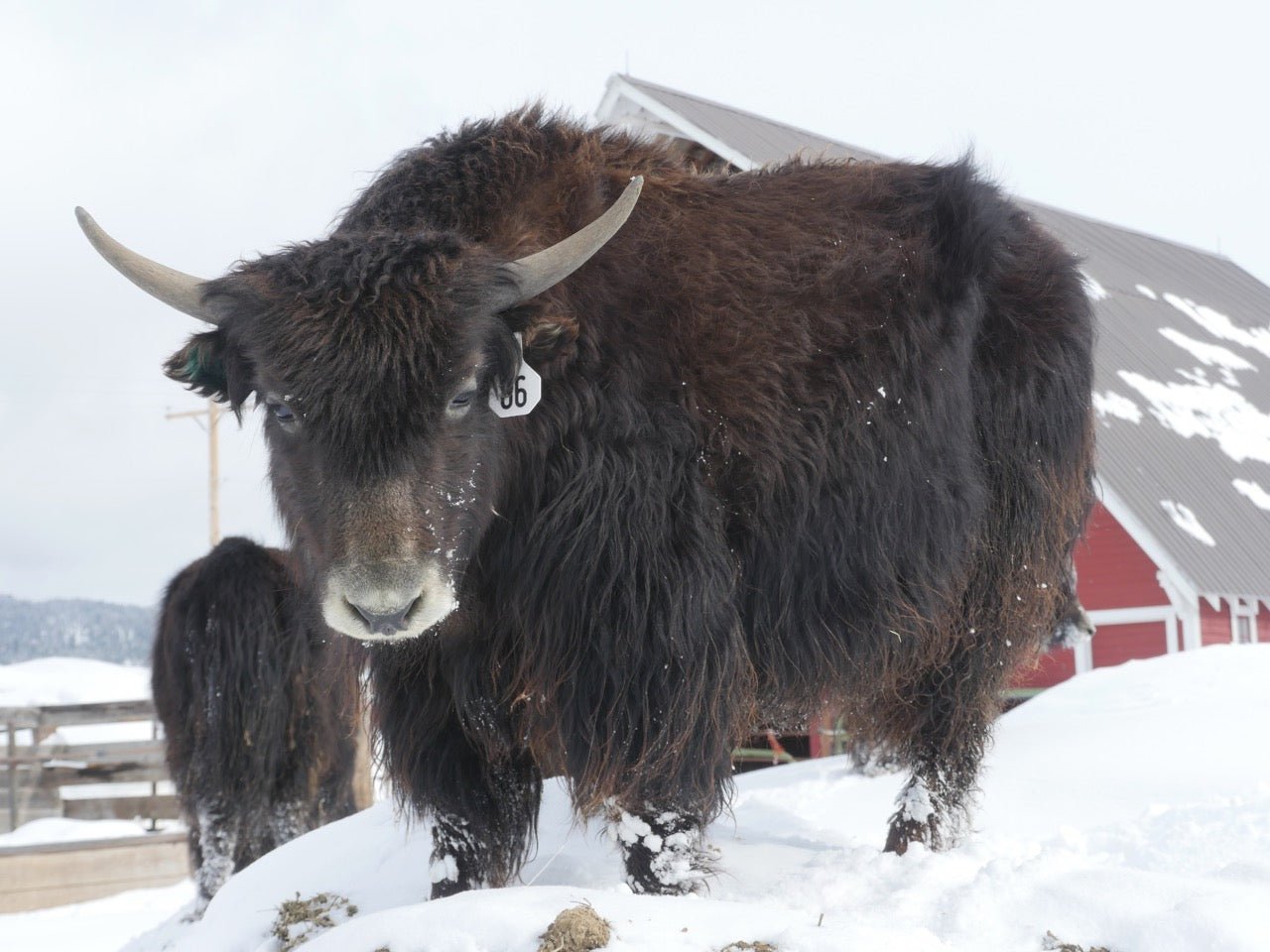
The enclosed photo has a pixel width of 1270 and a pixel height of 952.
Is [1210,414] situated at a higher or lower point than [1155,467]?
higher

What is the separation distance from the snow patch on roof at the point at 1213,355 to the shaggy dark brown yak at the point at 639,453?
14847 mm

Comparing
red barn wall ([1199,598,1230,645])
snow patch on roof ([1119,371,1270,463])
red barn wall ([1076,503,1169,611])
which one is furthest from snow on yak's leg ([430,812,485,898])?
snow patch on roof ([1119,371,1270,463])

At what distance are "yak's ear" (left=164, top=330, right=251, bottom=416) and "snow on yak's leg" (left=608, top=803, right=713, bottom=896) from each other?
5.37 feet

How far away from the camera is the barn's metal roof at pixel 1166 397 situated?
1320 cm

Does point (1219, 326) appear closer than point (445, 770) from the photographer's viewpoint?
No

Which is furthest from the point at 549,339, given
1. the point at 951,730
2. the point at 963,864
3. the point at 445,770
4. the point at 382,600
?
the point at 951,730

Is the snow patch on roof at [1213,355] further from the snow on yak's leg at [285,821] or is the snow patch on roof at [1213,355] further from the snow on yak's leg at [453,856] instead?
the snow on yak's leg at [453,856]

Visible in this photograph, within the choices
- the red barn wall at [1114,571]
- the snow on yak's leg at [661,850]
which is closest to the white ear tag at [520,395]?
the snow on yak's leg at [661,850]

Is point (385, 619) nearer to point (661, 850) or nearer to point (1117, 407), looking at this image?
point (661, 850)

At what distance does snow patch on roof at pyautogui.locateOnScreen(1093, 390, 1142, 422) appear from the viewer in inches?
570

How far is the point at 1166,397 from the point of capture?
16.1 m

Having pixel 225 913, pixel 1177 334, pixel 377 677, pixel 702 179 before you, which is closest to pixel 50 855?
pixel 225 913

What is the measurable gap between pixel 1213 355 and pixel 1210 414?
250 cm

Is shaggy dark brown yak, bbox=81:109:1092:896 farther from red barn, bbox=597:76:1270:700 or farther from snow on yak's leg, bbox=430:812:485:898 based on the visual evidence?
red barn, bbox=597:76:1270:700
